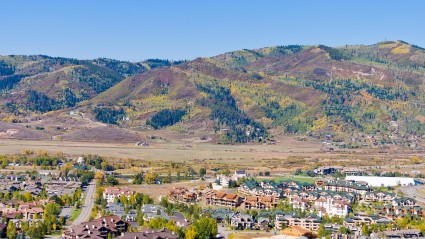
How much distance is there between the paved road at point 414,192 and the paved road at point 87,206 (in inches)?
1302

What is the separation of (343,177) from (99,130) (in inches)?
2577

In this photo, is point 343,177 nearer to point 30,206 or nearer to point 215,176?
point 215,176

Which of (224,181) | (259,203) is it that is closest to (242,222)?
(259,203)

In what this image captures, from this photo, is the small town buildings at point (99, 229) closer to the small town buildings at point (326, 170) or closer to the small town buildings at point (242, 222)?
the small town buildings at point (242, 222)

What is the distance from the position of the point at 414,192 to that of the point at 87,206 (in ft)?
122

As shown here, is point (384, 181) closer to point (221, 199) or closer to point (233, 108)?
point (221, 199)

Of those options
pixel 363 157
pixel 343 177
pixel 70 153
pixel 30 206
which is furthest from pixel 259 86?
pixel 30 206

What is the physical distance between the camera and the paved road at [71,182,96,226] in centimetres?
5275

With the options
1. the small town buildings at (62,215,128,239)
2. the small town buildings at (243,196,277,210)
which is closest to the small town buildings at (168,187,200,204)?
the small town buildings at (243,196,277,210)

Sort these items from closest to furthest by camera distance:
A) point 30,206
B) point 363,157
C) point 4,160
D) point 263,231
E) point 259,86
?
point 263,231, point 30,206, point 4,160, point 363,157, point 259,86

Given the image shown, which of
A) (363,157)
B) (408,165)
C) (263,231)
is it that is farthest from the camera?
(363,157)

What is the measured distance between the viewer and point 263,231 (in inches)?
2028

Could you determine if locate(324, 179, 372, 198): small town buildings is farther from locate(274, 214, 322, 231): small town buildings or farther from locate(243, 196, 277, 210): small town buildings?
locate(274, 214, 322, 231): small town buildings

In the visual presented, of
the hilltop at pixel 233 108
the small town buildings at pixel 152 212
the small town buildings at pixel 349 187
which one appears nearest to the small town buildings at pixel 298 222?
the small town buildings at pixel 152 212
